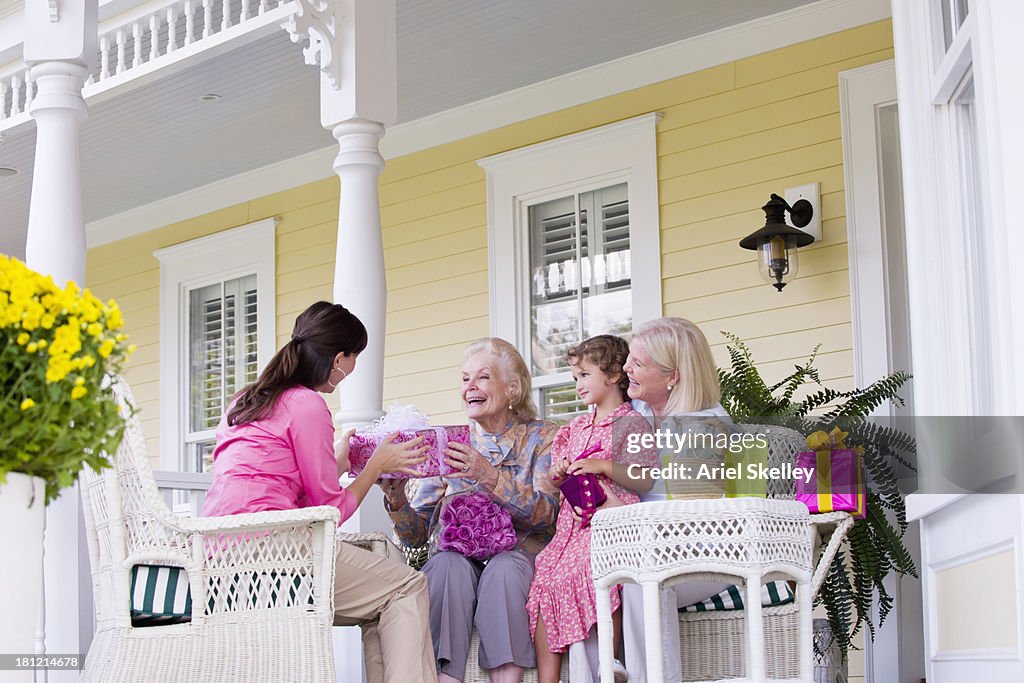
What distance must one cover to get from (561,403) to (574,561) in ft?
9.53

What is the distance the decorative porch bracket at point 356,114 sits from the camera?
4160 millimetres

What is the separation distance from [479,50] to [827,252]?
186cm

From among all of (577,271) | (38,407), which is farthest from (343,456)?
(577,271)

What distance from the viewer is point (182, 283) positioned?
26.0 feet

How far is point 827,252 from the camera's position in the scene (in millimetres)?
5246

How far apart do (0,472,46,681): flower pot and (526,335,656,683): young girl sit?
1.62 metres

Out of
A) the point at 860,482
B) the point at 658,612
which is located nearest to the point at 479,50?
the point at 860,482

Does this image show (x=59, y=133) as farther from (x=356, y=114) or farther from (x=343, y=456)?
(x=343, y=456)

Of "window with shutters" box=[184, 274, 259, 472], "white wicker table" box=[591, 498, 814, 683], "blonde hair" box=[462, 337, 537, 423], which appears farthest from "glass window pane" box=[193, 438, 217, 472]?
"white wicker table" box=[591, 498, 814, 683]

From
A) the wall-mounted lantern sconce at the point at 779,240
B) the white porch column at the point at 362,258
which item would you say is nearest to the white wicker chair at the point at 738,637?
the white porch column at the point at 362,258

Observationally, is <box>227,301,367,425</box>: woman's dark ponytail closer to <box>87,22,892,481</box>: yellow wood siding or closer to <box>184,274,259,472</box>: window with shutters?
<box>87,22,892,481</box>: yellow wood siding

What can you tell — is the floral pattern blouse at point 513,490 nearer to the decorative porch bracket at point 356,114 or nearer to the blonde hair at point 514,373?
the blonde hair at point 514,373

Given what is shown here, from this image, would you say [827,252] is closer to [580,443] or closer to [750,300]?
[750,300]

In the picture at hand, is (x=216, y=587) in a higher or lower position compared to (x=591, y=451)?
lower
